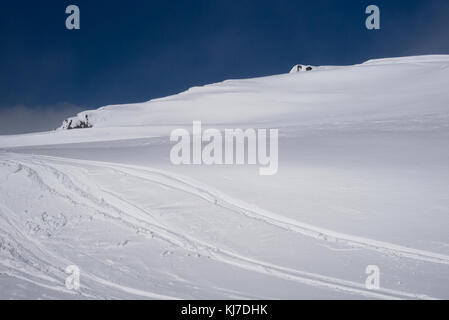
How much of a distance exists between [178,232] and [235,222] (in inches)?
48.0

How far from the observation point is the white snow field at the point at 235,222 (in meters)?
5.00

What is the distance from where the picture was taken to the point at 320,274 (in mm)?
5355

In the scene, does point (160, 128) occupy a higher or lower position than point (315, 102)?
lower

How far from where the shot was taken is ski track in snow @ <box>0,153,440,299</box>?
16.6ft

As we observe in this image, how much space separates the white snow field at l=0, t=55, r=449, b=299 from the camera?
197 inches

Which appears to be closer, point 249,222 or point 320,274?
point 320,274

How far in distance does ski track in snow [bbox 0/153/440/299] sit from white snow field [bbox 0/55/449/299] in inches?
1.2

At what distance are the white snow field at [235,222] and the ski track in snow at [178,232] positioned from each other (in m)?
0.03

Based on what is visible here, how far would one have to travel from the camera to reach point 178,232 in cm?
682

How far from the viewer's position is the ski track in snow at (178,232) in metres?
5.06

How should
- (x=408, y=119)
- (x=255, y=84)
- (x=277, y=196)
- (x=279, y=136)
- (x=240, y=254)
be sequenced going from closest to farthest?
(x=240, y=254)
(x=277, y=196)
(x=279, y=136)
(x=408, y=119)
(x=255, y=84)
